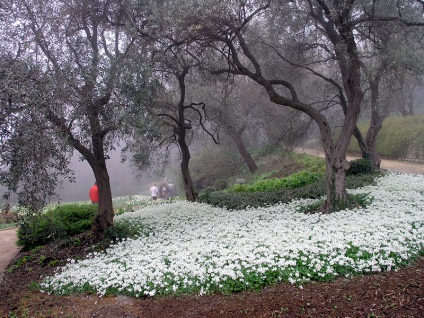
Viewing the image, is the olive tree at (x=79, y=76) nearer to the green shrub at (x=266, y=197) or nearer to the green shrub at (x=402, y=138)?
the green shrub at (x=266, y=197)

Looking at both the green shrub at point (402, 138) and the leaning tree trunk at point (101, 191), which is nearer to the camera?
the leaning tree trunk at point (101, 191)

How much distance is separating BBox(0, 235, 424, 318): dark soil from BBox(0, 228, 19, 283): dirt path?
10.0 feet

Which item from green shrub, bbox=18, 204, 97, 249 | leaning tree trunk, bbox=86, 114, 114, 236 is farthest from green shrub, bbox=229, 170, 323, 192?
leaning tree trunk, bbox=86, 114, 114, 236

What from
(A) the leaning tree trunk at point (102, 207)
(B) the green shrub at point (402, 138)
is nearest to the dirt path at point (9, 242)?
(B) the green shrub at point (402, 138)

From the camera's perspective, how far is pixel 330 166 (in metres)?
9.50

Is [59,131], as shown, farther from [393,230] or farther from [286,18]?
[286,18]

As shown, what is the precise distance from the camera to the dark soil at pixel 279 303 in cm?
432

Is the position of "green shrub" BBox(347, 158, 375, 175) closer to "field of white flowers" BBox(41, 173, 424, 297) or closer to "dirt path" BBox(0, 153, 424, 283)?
"dirt path" BBox(0, 153, 424, 283)

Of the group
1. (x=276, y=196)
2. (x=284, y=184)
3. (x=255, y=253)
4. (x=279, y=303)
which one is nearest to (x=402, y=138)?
(x=284, y=184)

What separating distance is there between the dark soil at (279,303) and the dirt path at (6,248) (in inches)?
120

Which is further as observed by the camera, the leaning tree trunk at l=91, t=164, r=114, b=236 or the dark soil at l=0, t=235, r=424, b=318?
the leaning tree trunk at l=91, t=164, r=114, b=236

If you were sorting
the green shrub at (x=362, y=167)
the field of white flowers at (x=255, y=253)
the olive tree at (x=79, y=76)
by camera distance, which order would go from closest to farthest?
the field of white flowers at (x=255, y=253), the olive tree at (x=79, y=76), the green shrub at (x=362, y=167)

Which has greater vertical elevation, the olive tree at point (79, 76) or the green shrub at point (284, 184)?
the olive tree at point (79, 76)

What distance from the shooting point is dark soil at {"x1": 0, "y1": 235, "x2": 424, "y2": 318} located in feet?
14.2
